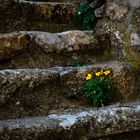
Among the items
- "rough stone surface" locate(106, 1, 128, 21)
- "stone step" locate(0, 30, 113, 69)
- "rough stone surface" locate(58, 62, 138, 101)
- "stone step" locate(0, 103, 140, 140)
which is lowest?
"stone step" locate(0, 103, 140, 140)

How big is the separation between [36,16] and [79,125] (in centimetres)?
154

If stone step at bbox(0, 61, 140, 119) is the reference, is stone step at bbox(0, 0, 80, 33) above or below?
above

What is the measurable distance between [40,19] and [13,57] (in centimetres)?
70

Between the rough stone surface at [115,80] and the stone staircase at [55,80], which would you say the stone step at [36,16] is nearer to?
the stone staircase at [55,80]

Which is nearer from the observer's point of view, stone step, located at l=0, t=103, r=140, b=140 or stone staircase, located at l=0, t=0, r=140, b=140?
stone step, located at l=0, t=103, r=140, b=140

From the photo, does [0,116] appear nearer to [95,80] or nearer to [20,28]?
[95,80]

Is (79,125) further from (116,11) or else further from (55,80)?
(116,11)

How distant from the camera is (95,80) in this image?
2.59 m

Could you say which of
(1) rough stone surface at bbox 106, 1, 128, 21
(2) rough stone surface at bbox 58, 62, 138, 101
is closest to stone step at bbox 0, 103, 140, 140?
(2) rough stone surface at bbox 58, 62, 138, 101

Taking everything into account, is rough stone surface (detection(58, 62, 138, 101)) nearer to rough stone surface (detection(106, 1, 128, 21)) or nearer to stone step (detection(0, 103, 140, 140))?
stone step (detection(0, 103, 140, 140))

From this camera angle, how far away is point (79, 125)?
213cm

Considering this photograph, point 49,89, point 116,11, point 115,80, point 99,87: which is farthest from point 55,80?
point 116,11

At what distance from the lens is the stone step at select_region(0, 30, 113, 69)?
109 inches

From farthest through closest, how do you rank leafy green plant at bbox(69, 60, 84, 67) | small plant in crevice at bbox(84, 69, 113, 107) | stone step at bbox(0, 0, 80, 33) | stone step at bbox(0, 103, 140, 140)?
stone step at bbox(0, 0, 80, 33), leafy green plant at bbox(69, 60, 84, 67), small plant in crevice at bbox(84, 69, 113, 107), stone step at bbox(0, 103, 140, 140)
